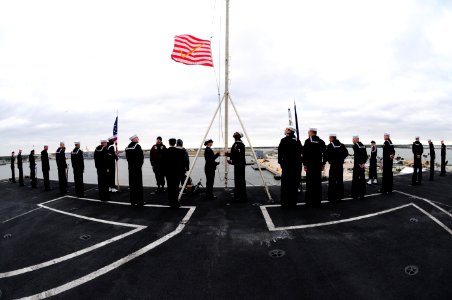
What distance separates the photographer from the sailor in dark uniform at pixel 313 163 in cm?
818

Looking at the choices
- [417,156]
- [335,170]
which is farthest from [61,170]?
[417,156]

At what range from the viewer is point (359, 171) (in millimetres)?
9609

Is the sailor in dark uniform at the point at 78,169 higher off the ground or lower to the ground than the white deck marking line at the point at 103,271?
higher

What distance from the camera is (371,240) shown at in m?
5.21

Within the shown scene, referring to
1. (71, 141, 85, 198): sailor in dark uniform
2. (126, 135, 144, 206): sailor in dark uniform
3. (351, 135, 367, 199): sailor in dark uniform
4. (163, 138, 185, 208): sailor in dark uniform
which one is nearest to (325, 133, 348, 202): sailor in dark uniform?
(351, 135, 367, 199): sailor in dark uniform

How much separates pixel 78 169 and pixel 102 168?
1665 millimetres

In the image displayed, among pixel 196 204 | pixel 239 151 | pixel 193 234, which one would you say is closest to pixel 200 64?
pixel 239 151

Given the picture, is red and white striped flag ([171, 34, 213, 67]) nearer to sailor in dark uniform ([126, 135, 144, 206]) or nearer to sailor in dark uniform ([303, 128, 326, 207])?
sailor in dark uniform ([126, 135, 144, 206])

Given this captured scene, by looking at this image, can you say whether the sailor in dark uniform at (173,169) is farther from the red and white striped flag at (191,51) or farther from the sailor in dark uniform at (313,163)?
the sailor in dark uniform at (313,163)

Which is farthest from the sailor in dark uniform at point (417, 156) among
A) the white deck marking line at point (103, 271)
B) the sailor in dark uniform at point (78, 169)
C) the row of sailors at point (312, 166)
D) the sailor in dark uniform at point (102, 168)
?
the sailor in dark uniform at point (78, 169)

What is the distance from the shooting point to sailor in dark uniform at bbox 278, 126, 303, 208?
783cm

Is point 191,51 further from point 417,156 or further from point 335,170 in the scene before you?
point 417,156

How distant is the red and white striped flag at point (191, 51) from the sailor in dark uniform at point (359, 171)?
6.64m

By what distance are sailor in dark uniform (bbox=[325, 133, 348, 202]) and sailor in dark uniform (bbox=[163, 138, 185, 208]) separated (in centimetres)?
506
